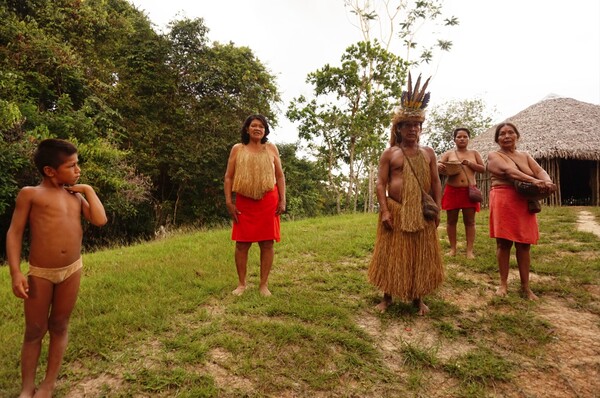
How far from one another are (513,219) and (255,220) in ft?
9.33

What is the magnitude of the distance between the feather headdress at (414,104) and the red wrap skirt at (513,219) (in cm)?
143

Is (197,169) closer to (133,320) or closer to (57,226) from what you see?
(133,320)

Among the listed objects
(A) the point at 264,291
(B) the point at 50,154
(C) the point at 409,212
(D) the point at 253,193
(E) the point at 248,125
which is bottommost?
(A) the point at 264,291

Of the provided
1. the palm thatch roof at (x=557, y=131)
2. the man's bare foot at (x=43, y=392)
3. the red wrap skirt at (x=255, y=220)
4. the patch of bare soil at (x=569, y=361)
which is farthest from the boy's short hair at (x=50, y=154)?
the palm thatch roof at (x=557, y=131)

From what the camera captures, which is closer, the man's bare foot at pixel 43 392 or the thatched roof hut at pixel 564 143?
the man's bare foot at pixel 43 392

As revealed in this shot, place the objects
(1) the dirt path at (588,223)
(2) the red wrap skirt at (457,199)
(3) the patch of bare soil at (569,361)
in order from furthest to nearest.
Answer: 1. (1) the dirt path at (588,223)
2. (2) the red wrap skirt at (457,199)
3. (3) the patch of bare soil at (569,361)

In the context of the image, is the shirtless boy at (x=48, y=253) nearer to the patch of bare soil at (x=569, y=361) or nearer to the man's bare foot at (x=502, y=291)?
the patch of bare soil at (x=569, y=361)

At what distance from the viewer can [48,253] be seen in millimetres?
2207

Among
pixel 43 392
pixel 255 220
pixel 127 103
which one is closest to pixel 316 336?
pixel 255 220

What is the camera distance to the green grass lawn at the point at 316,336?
2.58 m

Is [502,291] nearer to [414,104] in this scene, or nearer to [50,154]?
[414,104]

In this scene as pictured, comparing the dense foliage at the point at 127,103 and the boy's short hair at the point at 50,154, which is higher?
the dense foliage at the point at 127,103

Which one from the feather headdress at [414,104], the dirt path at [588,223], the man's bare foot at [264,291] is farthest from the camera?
the dirt path at [588,223]

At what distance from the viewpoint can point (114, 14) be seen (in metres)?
13.4
